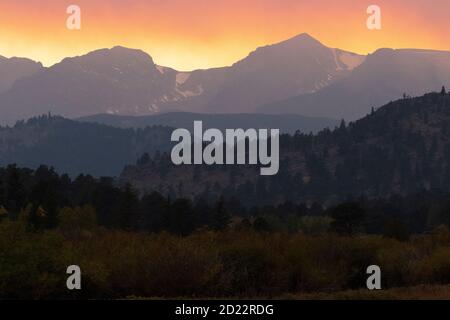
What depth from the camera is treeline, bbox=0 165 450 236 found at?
73.9 m

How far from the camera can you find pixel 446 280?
26.9 m

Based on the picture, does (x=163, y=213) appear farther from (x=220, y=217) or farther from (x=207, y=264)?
(x=207, y=264)

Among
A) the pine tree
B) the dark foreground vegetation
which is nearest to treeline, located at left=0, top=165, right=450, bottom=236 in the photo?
the pine tree

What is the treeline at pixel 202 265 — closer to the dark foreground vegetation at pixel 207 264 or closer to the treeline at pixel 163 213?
the dark foreground vegetation at pixel 207 264

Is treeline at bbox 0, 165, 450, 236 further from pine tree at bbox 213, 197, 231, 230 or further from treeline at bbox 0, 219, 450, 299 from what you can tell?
treeline at bbox 0, 219, 450, 299

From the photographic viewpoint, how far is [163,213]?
276ft

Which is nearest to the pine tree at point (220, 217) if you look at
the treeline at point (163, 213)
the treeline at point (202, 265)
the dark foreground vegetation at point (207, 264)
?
the treeline at point (163, 213)

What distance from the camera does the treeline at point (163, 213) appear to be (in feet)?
243

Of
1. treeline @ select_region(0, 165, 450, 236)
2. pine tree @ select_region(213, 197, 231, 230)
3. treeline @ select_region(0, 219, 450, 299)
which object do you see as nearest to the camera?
treeline @ select_region(0, 219, 450, 299)

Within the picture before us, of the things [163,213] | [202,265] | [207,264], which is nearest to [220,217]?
[163,213]

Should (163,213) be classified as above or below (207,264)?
below

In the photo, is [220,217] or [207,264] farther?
[220,217]
